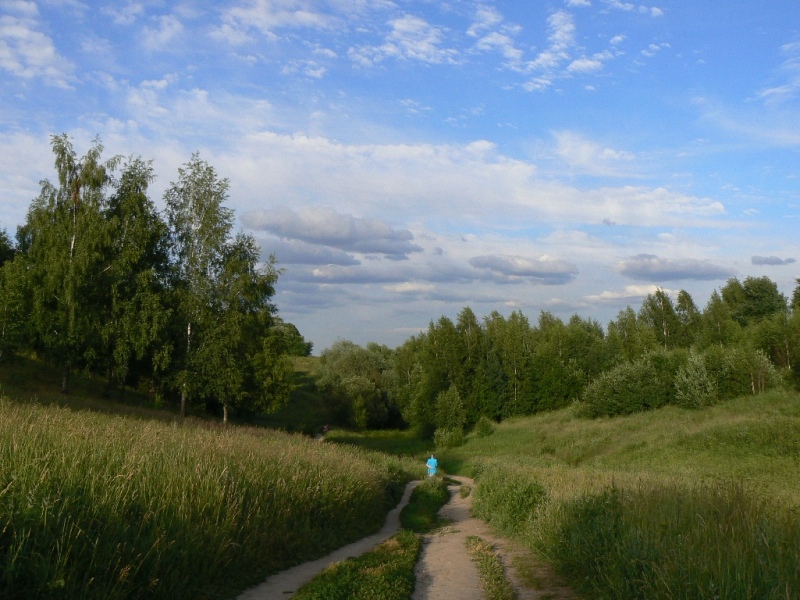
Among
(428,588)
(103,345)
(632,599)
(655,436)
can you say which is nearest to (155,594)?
(428,588)

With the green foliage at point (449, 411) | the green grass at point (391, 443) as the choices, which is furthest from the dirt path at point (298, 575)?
the green foliage at point (449, 411)

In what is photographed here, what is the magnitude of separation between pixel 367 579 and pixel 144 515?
3.00 metres

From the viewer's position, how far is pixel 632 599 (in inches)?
269

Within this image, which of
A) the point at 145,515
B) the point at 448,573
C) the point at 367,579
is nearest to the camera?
the point at 145,515

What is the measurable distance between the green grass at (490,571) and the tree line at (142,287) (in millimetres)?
24086

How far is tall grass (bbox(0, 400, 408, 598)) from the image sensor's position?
601cm

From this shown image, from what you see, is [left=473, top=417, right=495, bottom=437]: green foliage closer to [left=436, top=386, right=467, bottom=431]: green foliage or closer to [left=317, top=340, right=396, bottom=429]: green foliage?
[left=436, top=386, right=467, bottom=431]: green foliage

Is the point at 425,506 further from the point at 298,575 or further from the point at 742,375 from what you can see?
the point at 742,375

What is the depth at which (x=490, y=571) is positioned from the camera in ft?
31.1

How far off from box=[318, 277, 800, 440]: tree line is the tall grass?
42421 mm

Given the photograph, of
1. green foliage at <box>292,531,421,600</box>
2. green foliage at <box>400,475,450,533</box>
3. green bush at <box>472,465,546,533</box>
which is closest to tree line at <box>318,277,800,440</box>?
green foliage at <box>400,475,450,533</box>

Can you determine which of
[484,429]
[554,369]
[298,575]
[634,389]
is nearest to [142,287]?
[298,575]

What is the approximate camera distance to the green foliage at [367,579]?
25.1ft

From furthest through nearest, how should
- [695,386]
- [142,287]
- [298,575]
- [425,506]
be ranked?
1. [695,386]
2. [142,287]
3. [425,506]
4. [298,575]
